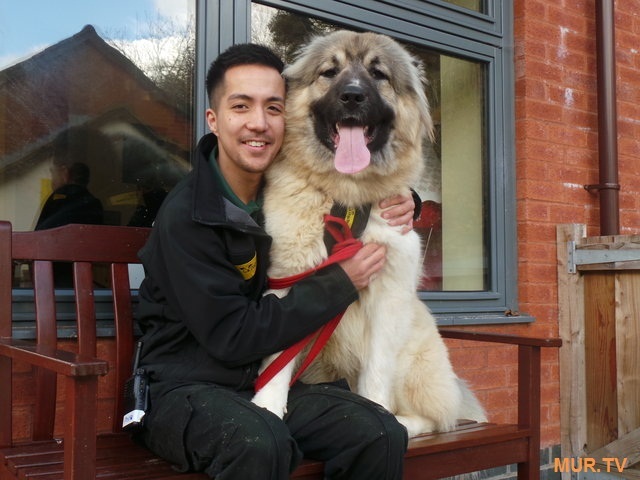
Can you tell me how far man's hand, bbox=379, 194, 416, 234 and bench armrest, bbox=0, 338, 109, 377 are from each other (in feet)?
3.80

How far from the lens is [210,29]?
296 centimetres

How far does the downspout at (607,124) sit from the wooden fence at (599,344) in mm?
311

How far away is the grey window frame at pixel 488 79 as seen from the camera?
3.48 metres

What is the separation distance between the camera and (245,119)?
2.11 meters

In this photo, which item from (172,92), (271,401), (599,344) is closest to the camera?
(271,401)

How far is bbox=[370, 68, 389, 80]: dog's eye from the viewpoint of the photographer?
243 centimetres

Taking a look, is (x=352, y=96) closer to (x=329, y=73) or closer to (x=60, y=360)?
(x=329, y=73)

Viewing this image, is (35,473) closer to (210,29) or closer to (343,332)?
(343,332)

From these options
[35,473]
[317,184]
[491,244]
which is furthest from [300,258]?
[491,244]

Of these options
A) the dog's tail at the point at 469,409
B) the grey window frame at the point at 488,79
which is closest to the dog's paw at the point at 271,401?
the dog's tail at the point at 469,409

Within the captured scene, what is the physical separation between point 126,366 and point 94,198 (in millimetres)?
793

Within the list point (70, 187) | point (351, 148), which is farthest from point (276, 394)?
point (70, 187)

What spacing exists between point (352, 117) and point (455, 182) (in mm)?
1875

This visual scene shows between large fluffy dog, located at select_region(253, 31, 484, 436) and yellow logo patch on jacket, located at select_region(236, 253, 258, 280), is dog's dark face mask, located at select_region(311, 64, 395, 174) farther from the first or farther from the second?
yellow logo patch on jacket, located at select_region(236, 253, 258, 280)
